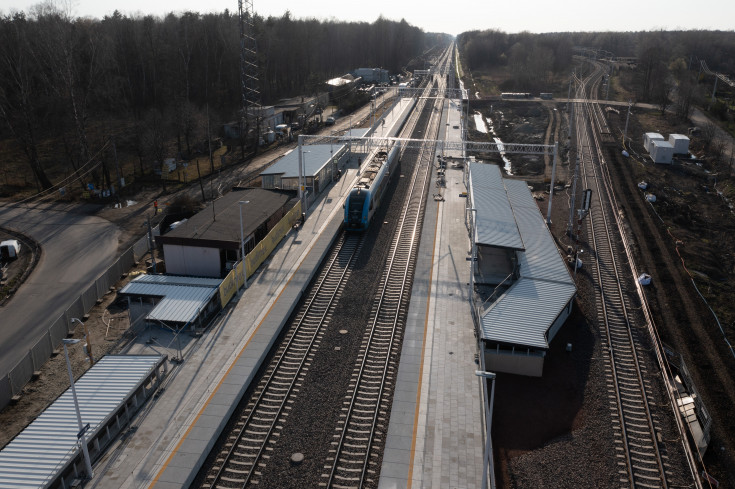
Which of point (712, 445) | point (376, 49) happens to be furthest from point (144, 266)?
point (376, 49)

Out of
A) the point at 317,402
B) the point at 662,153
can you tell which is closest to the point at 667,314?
the point at 317,402

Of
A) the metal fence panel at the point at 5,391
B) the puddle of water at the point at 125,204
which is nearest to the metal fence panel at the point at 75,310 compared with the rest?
the metal fence panel at the point at 5,391

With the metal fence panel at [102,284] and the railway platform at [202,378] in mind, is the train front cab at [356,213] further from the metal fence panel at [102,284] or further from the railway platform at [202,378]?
the metal fence panel at [102,284]

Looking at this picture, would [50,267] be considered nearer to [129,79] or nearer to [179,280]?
[179,280]

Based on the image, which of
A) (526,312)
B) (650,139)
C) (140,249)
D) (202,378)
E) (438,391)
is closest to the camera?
(438,391)

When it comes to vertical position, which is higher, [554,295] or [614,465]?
[554,295]

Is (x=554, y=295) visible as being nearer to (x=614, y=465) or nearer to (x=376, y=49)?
(x=614, y=465)

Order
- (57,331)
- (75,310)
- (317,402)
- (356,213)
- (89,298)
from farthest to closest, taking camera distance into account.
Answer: (356,213), (89,298), (75,310), (57,331), (317,402)
